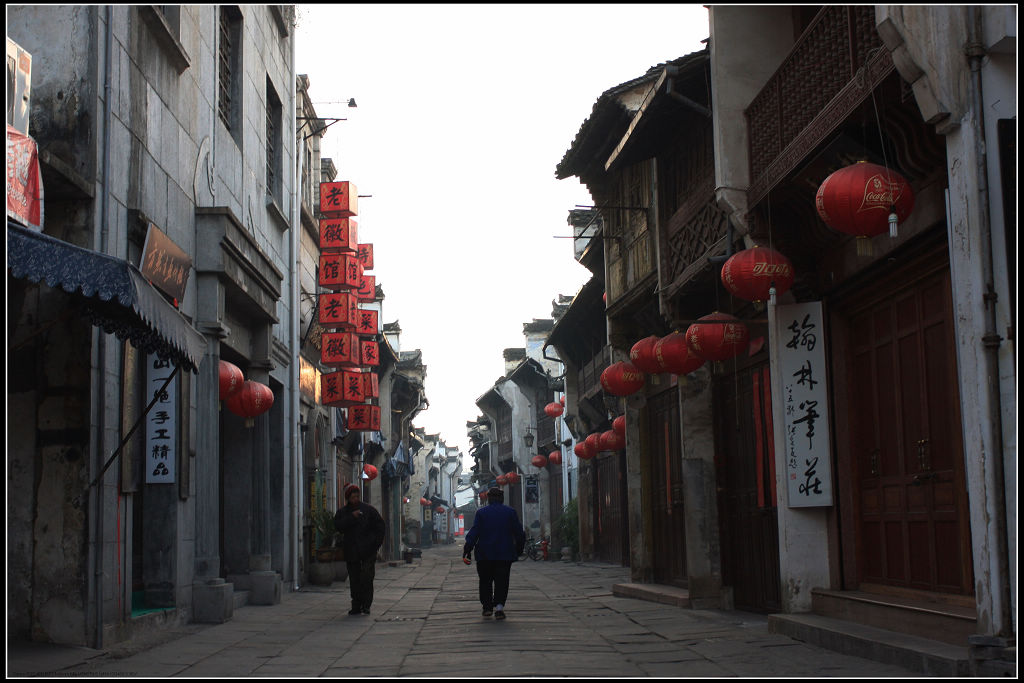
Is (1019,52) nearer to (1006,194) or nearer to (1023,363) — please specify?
(1006,194)

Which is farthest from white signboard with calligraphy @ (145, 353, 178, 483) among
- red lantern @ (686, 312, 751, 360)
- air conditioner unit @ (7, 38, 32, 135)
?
red lantern @ (686, 312, 751, 360)

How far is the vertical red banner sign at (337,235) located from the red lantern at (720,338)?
1319 cm

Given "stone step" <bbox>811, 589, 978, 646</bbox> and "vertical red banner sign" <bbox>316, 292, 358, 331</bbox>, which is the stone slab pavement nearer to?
"stone step" <bbox>811, 589, 978, 646</bbox>

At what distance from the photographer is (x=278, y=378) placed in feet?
65.5

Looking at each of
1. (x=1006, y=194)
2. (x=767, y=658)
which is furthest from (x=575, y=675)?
(x=1006, y=194)

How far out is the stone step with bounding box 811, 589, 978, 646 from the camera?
7.83 m

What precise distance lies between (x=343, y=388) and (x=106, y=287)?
704 inches

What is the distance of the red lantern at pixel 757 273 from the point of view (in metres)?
10.1

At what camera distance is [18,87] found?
27.6ft

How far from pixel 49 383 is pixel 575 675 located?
536 centimetres

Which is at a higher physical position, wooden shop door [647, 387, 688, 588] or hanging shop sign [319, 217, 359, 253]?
hanging shop sign [319, 217, 359, 253]

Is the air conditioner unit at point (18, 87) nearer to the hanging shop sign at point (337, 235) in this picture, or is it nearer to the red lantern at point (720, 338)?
the red lantern at point (720, 338)

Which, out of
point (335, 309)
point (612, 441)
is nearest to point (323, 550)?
point (335, 309)

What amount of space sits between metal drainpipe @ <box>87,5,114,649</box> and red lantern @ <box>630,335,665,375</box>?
22.0ft
